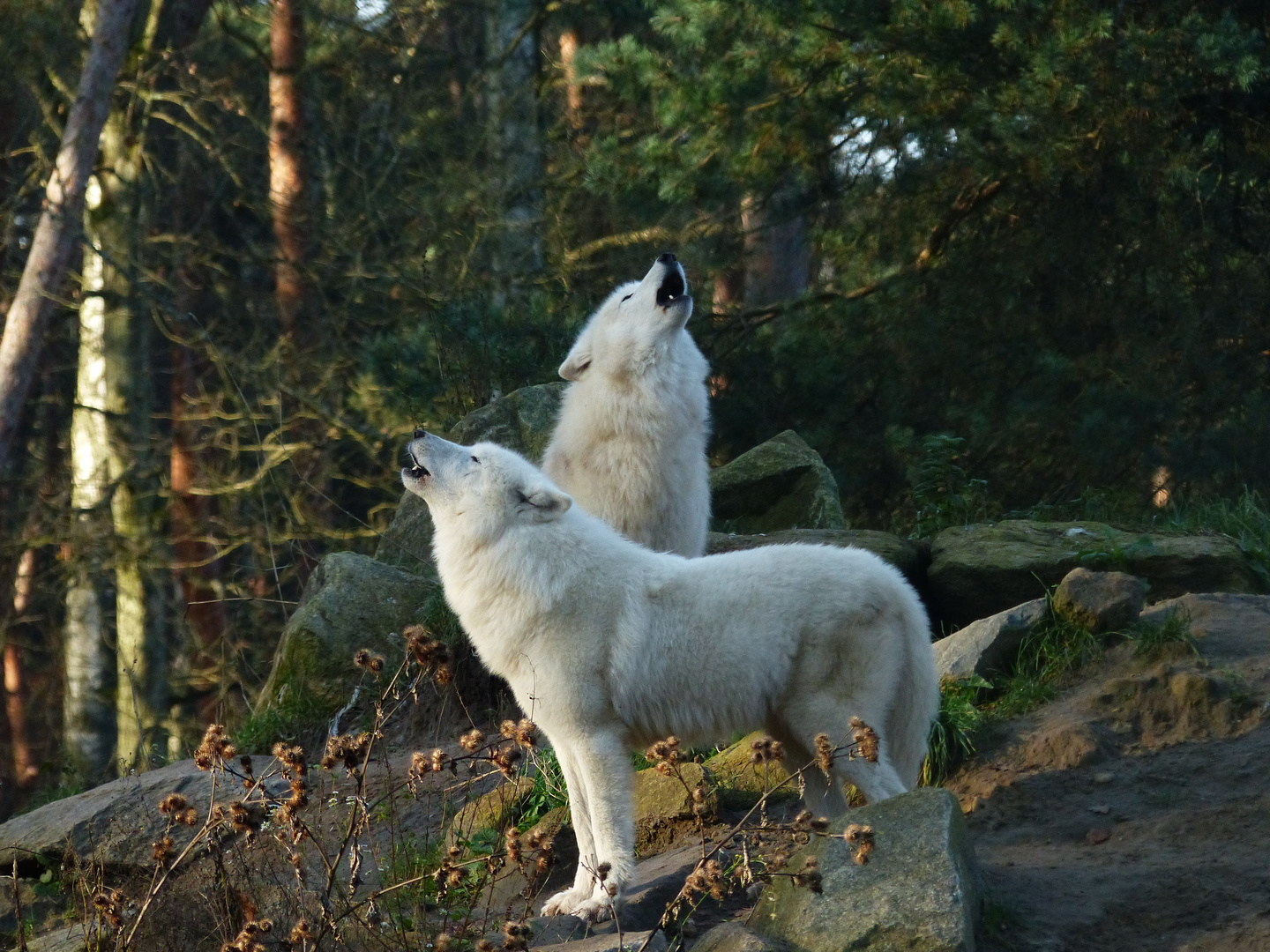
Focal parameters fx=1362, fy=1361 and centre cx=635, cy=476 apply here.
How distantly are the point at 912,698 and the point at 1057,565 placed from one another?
2.68 metres

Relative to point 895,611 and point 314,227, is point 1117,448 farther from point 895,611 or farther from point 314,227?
point 314,227

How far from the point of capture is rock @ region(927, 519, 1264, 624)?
24.0ft

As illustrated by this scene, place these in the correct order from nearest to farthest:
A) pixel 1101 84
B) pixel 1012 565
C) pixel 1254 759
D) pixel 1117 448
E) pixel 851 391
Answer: pixel 1254 759, pixel 1012 565, pixel 1101 84, pixel 1117 448, pixel 851 391

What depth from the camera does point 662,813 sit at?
18.9 feet

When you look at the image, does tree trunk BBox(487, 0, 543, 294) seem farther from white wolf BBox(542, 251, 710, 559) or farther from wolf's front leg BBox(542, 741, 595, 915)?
wolf's front leg BBox(542, 741, 595, 915)

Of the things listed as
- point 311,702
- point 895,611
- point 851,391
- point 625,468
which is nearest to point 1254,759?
point 895,611

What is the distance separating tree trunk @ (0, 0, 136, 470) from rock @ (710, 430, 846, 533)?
26.1ft

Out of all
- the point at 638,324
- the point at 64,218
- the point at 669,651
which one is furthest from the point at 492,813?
the point at 64,218

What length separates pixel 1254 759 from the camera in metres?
5.49

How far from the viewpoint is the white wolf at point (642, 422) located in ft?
21.5

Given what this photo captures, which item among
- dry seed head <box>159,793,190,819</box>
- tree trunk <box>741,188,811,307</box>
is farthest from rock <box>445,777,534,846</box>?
tree trunk <box>741,188,811,307</box>

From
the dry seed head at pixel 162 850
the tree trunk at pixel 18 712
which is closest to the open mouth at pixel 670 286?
the dry seed head at pixel 162 850

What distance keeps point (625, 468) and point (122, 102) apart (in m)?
11.1

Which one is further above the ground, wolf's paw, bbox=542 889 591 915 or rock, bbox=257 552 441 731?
rock, bbox=257 552 441 731
